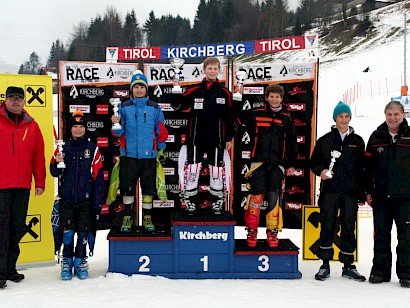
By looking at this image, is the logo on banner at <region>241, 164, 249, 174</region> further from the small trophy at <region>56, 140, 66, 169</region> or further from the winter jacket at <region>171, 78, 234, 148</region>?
the small trophy at <region>56, 140, 66, 169</region>

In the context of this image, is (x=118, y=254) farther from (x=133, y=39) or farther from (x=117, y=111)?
(x=133, y=39)

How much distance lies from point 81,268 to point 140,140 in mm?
1462

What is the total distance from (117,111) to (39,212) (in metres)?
1.62

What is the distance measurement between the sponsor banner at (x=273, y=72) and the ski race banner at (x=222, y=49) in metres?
0.32

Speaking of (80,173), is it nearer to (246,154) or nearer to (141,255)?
(141,255)

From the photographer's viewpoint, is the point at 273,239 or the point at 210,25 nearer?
the point at 273,239

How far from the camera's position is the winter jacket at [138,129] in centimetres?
477

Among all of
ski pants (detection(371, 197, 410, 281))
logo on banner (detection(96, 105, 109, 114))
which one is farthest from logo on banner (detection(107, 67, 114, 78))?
ski pants (detection(371, 197, 410, 281))

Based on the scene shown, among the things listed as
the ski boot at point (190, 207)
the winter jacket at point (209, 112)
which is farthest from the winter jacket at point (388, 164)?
the ski boot at point (190, 207)

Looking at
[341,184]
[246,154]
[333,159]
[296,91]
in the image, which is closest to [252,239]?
[341,184]

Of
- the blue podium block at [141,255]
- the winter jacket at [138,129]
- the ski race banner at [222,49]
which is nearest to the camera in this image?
the blue podium block at [141,255]

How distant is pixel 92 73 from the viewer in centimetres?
662

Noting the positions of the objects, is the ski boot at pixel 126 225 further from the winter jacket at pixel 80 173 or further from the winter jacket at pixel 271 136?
the winter jacket at pixel 271 136

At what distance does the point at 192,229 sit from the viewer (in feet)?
15.0
